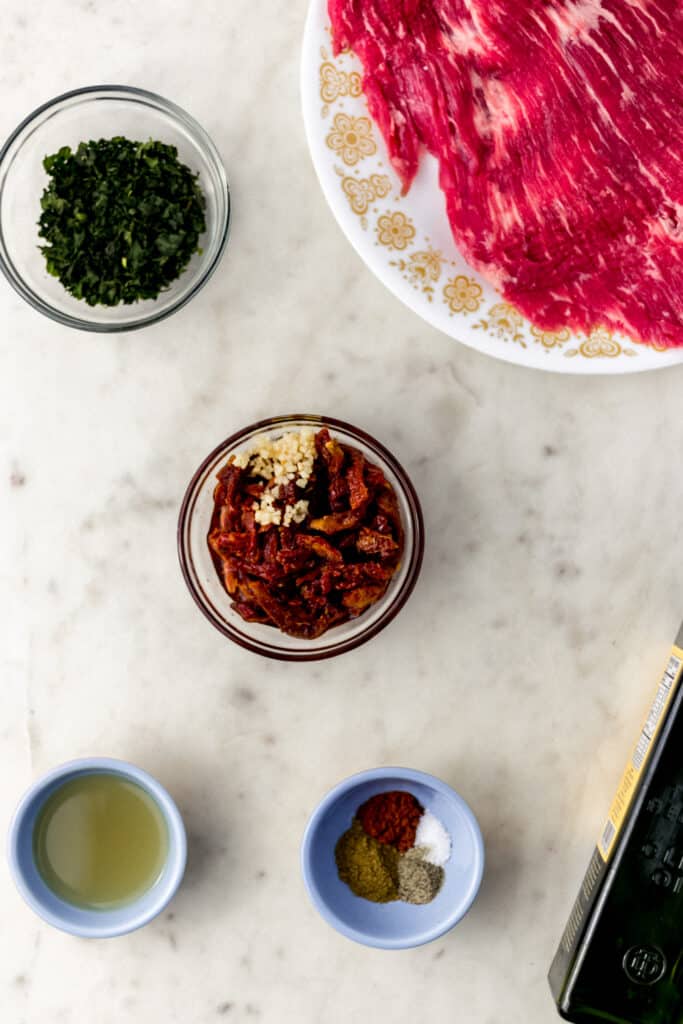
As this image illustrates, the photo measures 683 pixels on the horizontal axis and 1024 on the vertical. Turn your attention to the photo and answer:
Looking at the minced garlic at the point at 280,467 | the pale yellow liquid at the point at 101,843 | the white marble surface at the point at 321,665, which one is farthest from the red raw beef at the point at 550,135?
the pale yellow liquid at the point at 101,843

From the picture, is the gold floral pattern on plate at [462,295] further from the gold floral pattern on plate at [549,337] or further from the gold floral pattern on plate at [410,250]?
the gold floral pattern on plate at [549,337]

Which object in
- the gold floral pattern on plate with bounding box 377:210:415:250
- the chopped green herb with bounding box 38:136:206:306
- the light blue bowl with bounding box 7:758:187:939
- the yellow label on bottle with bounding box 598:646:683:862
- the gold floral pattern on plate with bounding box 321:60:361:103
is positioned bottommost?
the light blue bowl with bounding box 7:758:187:939

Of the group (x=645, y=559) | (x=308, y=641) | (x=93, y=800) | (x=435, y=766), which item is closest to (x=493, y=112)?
(x=645, y=559)

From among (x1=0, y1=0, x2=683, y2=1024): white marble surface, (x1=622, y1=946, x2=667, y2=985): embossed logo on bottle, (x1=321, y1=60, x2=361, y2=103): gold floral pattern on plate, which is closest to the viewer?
(x1=622, y1=946, x2=667, y2=985): embossed logo on bottle

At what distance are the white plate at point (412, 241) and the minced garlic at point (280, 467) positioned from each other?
12.9 inches

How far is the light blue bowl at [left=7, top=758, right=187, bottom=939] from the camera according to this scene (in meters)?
1.74

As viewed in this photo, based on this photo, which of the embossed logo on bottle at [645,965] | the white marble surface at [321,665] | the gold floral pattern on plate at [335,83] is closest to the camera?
the embossed logo on bottle at [645,965]

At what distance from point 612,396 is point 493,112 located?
0.54m

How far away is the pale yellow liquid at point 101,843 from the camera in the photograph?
179 centimetres

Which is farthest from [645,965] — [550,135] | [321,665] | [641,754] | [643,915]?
[550,135]

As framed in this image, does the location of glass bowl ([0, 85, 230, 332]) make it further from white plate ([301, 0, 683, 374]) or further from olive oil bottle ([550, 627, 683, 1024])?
olive oil bottle ([550, 627, 683, 1024])

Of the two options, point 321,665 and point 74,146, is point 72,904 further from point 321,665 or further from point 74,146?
point 74,146

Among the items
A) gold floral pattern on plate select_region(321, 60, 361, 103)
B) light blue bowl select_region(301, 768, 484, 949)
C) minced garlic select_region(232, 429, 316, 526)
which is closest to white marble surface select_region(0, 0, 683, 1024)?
light blue bowl select_region(301, 768, 484, 949)

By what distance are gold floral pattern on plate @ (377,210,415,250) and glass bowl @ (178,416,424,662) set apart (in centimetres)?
32
